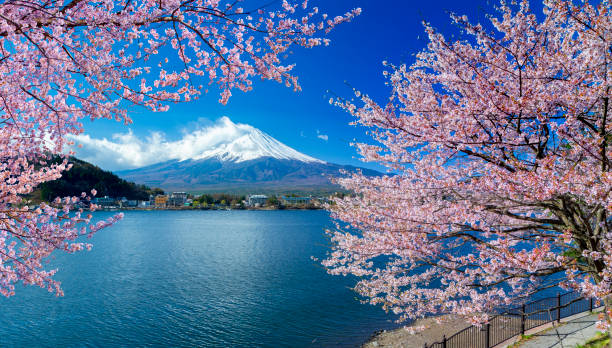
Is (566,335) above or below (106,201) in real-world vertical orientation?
below

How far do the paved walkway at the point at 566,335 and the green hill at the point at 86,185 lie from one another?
63360 millimetres

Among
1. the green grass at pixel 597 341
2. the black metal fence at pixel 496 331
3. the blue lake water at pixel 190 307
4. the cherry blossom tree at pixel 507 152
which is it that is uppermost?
the cherry blossom tree at pixel 507 152

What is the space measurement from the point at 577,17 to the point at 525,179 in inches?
64.8

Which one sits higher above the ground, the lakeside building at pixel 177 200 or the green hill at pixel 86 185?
the green hill at pixel 86 185

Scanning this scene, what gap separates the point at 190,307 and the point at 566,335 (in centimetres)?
1451

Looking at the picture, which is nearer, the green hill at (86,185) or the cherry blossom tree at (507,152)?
the cherry blossom tree at (507,152)

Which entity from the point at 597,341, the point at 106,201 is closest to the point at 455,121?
the point at 597,341

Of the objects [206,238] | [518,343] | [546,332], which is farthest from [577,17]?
[206,238]

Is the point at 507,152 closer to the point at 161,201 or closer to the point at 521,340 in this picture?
the point at 521,340


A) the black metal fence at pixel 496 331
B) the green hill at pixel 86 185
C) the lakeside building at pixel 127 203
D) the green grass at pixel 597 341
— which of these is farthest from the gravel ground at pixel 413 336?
the lakeside building at pixel 127 203

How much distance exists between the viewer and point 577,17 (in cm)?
317

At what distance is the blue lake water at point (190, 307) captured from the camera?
12.8m

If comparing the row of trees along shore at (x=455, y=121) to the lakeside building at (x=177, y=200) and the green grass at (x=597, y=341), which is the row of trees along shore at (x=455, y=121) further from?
the lakeside building at (x=177, y=200)

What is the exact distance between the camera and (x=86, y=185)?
81562 millimetres
